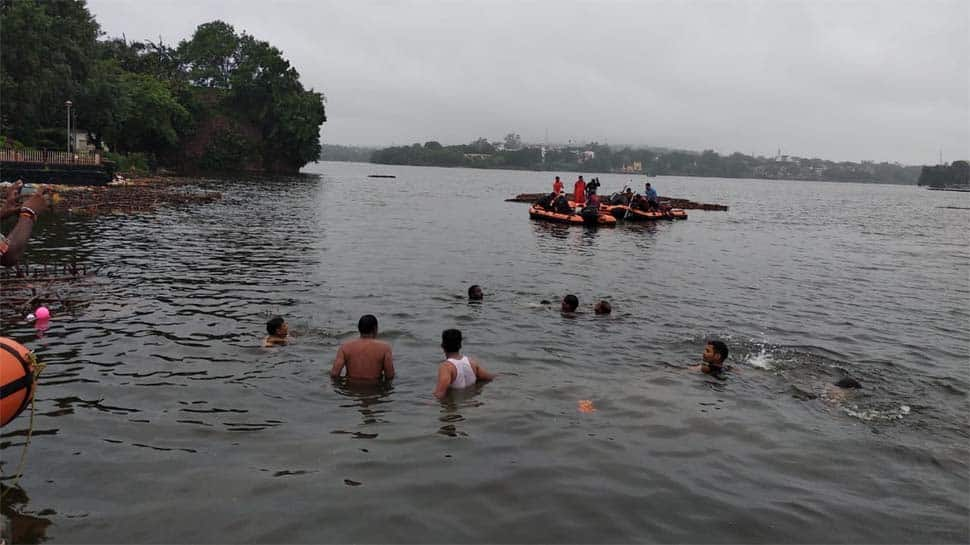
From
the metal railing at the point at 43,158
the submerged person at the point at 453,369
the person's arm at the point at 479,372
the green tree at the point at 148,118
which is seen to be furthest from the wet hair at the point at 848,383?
the green tree at the point at 148,118

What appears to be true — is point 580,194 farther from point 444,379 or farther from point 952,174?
point 952,174

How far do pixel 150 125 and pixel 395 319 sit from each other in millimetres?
68042

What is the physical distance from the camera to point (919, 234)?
135ft

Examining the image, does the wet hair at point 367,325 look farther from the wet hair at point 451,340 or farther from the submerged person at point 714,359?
the submerged person at point 714,359

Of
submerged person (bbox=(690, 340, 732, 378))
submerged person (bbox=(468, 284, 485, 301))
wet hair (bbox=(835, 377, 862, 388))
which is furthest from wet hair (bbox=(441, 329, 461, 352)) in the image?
submerged person (bbox=(468, 284, 485, 301))

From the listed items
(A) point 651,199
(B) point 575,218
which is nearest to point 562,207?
(B) point 575,218

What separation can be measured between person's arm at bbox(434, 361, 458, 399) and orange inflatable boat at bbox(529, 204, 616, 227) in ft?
86.8

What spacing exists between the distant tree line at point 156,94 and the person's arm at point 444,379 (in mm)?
44567

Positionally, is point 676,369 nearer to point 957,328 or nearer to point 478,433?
point 478,433

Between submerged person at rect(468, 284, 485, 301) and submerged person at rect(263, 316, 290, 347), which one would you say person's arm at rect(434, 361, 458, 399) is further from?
submerged person at rect(468, 284, 485, 301)

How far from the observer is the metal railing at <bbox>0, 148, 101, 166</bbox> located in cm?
3660

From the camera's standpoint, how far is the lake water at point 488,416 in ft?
19.4

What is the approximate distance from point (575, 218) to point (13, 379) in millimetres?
31306

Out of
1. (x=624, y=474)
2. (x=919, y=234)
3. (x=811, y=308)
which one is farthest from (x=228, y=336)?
(x=919, y=234)
